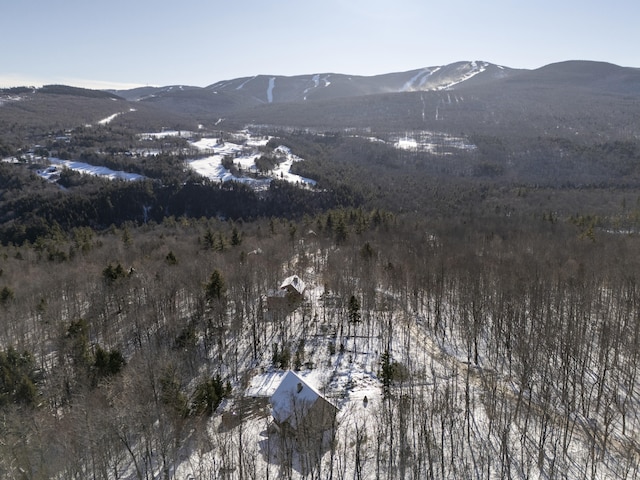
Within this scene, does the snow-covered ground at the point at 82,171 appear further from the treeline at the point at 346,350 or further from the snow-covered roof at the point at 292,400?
the snow-covered roof at the point at 292,400

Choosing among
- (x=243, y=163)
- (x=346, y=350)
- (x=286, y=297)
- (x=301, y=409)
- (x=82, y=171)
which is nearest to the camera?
(x=301, y=409)

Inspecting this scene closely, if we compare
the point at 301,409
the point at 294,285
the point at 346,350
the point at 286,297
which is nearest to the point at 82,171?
the point at 294,285

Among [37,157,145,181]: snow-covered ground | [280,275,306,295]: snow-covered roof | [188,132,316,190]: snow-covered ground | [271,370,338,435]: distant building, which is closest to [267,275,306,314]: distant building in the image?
[280,275,306,295]: snow-covered roof

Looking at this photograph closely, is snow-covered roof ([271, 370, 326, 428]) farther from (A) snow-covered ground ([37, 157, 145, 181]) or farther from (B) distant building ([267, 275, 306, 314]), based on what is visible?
(A) snow-covered ground ([37, 157, 145, 181])

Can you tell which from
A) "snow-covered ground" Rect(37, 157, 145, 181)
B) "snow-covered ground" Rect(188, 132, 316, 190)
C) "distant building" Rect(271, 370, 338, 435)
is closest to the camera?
"distant building" Rect(271, 370, 338, 435)

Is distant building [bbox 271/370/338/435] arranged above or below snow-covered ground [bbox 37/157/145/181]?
below

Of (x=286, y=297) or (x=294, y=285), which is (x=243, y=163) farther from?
(x=286, y=297)

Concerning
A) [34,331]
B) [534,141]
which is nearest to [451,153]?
[534,141]

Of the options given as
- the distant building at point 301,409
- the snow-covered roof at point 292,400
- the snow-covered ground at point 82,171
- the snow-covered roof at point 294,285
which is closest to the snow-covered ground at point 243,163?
the snow-covered ground at point 82,171
